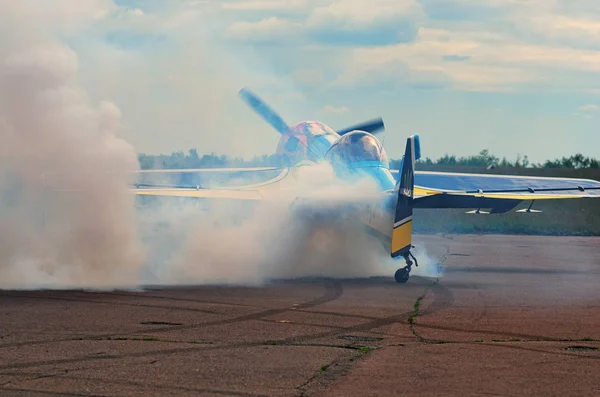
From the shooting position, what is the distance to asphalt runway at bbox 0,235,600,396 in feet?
29.6

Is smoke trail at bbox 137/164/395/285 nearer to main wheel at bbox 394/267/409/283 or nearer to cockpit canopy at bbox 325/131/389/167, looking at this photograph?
cockpit canopy at bbox 325/131/389/167

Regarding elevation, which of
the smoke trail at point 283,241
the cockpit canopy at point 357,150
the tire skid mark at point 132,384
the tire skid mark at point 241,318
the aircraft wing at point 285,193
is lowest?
the tire skid mark at point 132,384

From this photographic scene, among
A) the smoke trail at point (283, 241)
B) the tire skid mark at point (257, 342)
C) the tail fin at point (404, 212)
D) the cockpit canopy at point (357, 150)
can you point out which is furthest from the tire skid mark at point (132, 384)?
the cockpit canopy at point (357, 150)

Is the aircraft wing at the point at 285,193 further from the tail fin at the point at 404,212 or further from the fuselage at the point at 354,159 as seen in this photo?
the tail fin at the point at 404,212

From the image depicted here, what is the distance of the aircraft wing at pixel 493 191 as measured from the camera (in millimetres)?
20922

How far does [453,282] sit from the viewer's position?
19703 mm

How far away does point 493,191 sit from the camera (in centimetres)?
2327

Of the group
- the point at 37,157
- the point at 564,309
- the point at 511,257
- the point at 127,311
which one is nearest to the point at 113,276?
the point at 37,157

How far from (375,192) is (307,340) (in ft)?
31.5

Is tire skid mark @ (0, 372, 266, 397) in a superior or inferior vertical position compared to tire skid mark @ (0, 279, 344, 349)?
inferior

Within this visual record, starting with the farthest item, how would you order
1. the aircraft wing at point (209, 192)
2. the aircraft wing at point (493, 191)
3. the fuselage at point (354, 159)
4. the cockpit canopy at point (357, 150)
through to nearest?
the cockpit canopy at point (357, 150), the aircraft wing at point (493, 191), the aircraft wing at point (209, 192), the fuselage at point (354, 159)

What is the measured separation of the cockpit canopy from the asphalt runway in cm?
397

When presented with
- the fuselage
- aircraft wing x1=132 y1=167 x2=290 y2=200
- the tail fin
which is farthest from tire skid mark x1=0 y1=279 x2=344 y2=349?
aircraft wing x1=132 y1=167 x2=290 y2=200

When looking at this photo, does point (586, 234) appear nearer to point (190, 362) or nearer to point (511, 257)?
point (511, 257)
